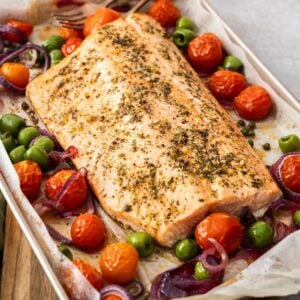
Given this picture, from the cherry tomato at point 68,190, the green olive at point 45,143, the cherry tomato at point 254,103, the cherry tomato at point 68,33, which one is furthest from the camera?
the cherry tomato at point 68,33

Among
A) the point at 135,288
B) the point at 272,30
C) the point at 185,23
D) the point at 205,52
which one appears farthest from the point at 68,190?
the point at 272,30

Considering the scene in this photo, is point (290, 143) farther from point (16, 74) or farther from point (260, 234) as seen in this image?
point (16, 74)

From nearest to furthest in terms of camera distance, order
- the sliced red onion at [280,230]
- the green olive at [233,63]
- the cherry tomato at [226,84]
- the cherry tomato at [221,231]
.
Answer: the cherry tomato at [221,231], the sliced red onion at [280,230], the cherry tomato at [226,84], the green olive at [233,63]

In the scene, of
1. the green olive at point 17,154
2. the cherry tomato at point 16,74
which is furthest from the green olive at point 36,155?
the cherry tomato at point 16,74

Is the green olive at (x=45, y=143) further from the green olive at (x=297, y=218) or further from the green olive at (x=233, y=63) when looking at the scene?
the green olive at (x=297, y=218)

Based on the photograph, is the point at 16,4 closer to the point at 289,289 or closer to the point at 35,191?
the point at 35,191

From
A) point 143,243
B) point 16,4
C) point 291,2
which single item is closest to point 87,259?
point 143,243

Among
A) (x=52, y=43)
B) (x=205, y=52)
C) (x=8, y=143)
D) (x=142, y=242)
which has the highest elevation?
(x=205, y=52)
